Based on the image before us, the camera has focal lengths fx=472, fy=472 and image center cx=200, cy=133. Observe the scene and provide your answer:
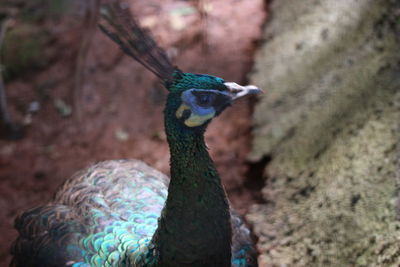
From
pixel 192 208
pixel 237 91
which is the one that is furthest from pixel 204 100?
pixel 192 208

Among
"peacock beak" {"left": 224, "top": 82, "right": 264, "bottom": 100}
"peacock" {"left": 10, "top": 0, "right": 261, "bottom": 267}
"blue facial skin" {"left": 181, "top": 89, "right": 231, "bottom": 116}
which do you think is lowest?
"peacock" {"left": 10, "top": 0, "right": 261, "bottom": 267}

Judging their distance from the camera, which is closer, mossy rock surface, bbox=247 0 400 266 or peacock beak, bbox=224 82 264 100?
peacock beak, bbox=224 82 264 100

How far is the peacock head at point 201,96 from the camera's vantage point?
1962 millimetres

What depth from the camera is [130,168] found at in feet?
10.1

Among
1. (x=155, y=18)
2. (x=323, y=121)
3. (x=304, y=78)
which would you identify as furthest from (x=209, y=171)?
(x=155, y=18)

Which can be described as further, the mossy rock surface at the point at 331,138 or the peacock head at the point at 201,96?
the mossy rock surface at the point at 331,138

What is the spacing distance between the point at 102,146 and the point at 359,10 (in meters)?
2.74

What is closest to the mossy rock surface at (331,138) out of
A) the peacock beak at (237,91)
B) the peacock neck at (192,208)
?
the peacock neck at (192,208)

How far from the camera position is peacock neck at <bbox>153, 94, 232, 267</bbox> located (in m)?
2.06

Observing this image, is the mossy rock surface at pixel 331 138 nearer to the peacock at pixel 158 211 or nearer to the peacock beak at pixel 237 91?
the peacock at pixel 158 211

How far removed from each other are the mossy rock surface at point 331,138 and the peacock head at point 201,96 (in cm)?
126

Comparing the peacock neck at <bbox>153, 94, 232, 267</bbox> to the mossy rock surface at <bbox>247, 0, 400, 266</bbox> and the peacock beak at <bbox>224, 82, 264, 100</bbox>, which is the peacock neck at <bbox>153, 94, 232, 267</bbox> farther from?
the mossy rock surface at <bbox>247, 0, 400, 266</bbox>

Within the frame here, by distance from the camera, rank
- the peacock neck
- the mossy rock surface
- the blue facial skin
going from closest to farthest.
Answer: the blue facial skin, the peacock neck, the mossy rock surface

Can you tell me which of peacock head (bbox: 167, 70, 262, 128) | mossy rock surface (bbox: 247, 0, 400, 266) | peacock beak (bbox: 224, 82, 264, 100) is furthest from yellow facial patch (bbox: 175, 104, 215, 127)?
mossy rock surface (bbox: 247, 0, 400, 266)
